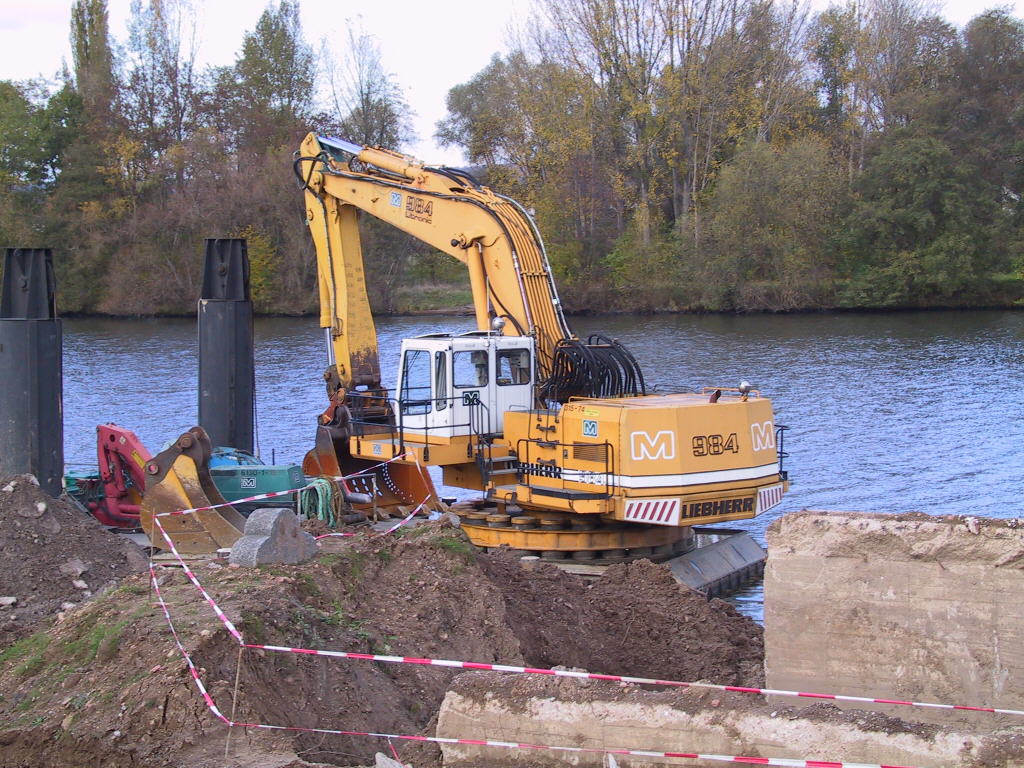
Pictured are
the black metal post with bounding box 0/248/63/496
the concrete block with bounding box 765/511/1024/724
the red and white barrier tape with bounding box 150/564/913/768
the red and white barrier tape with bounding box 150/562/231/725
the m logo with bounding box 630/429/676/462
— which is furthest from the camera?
the black metal post with bounding box 0/248/63/496

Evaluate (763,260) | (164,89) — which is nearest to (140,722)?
(763,260)

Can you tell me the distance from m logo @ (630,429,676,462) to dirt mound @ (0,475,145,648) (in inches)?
210

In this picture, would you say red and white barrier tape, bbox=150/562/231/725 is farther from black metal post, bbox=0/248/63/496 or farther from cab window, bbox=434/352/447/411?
cab window, bbox=434/352/447/411

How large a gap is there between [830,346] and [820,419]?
14.9m

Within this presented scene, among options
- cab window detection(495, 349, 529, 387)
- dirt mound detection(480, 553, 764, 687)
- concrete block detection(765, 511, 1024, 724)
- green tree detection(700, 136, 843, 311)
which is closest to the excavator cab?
cab window detection(495, 349, 529, 387)

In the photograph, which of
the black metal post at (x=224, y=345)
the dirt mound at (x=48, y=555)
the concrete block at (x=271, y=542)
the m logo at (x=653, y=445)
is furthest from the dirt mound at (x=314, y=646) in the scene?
the black metal post at (x=224, y=345)

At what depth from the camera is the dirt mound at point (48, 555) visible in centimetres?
1014

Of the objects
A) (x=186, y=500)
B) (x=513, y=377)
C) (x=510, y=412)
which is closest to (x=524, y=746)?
(x=186, y=500)

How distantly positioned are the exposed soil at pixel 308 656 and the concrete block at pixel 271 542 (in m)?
0.14

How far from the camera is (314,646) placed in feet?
26.7

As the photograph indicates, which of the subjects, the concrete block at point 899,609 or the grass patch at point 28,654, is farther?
the concrete block at point 899,609

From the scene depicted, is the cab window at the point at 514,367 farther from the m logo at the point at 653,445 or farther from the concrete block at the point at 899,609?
the concrete block at the point at 899,609

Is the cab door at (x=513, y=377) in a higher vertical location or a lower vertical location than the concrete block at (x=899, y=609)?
higher

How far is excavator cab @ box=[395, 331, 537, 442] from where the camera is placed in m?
14.9
